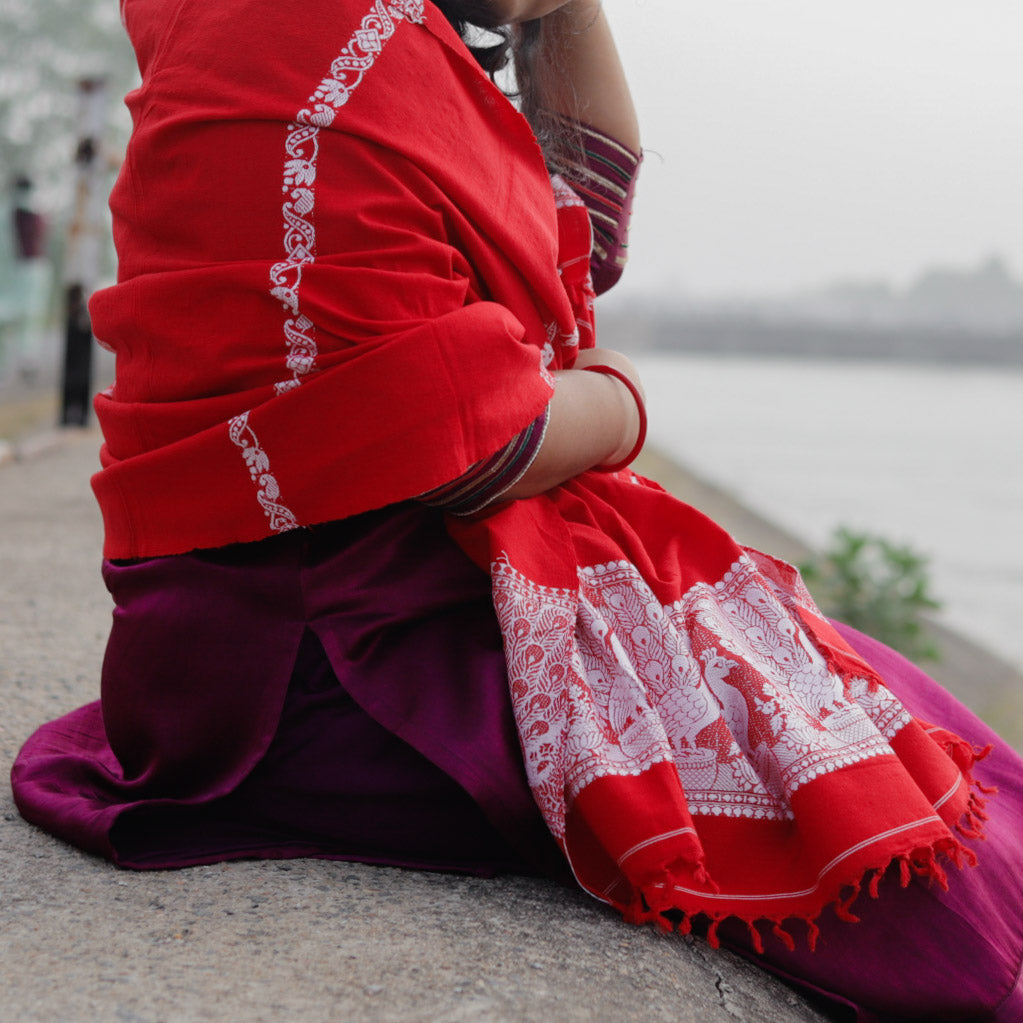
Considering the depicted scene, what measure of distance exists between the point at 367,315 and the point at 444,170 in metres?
0.15

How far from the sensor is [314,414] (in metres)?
0.96

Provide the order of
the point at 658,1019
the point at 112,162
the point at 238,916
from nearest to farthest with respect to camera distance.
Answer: the point at 658,1019, the point at 238,916, the point at 112,162

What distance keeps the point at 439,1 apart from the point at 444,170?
23cm

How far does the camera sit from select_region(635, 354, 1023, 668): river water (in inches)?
188

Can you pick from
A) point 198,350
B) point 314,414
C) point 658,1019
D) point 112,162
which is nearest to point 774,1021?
point 658,1019

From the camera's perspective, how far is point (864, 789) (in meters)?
0.99

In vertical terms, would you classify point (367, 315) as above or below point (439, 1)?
below

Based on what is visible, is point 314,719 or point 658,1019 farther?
point 314,719

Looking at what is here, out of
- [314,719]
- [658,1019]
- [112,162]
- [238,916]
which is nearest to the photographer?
[658,1019]

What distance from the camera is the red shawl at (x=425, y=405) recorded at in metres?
0.96

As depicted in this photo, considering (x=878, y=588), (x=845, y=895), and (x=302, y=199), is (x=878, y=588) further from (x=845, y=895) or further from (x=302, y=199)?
(x=302, y=199)

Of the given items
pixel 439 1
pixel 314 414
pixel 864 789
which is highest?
pixel 439 1

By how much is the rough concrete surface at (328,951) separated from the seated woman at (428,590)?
0.12ft

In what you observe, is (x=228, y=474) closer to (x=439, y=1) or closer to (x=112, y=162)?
(x=439, y=1)
